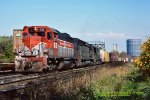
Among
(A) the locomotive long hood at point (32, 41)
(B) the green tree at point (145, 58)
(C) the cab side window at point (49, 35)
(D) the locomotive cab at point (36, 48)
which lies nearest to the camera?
(B) the green tree at point (145, 58)

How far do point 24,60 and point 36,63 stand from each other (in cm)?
92

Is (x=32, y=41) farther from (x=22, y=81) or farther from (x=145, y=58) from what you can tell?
(x=145, y=58)

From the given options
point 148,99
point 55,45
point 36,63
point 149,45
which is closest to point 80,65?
point 55,45

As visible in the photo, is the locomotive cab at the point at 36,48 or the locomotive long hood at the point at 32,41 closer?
the locomotive cab at the point at 36,48

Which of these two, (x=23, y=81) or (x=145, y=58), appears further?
(x=23, y=81)

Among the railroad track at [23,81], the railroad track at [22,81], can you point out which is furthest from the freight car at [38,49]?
the railroad track at [22,81]

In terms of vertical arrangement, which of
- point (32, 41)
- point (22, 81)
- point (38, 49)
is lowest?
point (22, 81)

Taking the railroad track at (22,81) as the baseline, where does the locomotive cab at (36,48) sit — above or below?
above

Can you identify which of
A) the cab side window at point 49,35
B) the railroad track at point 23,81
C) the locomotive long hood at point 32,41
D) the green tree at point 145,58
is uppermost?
the cab side window at point 49,35

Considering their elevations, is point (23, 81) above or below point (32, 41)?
below

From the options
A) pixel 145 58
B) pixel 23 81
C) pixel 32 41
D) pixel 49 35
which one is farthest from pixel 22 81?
pixel 49 35

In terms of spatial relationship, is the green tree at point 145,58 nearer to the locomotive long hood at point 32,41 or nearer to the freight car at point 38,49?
the freight car at point 38,49

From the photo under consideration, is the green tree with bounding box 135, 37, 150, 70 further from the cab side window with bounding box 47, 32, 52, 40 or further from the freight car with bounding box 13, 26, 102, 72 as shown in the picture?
the cab side window with bounding box 47, 32, 52, 40

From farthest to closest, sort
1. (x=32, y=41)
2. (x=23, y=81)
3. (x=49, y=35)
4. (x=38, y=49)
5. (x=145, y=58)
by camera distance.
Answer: (x=49, y=35), (x=32, y=41), (x=38, y=49), (x=23, y=81), (x=145, y=58)
